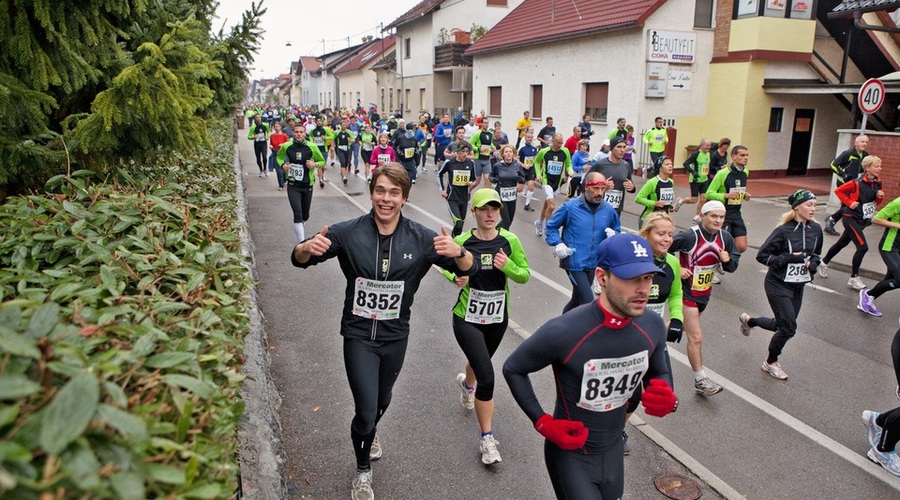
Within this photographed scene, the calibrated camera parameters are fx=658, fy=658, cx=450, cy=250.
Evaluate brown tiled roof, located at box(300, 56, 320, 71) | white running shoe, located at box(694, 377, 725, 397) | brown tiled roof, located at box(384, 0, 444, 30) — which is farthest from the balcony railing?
brown tiled roof, located at box(300, 56, 320, 71)

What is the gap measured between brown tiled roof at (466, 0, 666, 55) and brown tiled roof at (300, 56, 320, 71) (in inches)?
2640

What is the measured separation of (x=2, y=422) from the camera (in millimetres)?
1353

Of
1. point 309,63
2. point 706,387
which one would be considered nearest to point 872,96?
point 706,387

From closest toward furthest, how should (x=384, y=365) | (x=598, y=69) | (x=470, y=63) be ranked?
1. (x=384, y=365)
2. (x=598, y=69)
3. (x=470, y=63)

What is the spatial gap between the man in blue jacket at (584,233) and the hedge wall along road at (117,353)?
3851 mm

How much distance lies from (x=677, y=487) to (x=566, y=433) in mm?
1883

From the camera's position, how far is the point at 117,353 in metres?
1.86

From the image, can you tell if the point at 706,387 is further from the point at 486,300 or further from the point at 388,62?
the point at 388,62

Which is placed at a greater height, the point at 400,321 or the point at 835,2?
the point at 835,2

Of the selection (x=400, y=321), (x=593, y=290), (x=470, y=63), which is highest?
(x=470, y=63)

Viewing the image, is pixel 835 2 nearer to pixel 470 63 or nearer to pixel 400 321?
pixel 470 63

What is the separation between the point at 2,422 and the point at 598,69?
941 inches

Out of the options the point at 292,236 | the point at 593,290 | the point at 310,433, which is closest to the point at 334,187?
the point at 292,236

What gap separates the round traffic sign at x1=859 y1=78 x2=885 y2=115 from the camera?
1284cm
